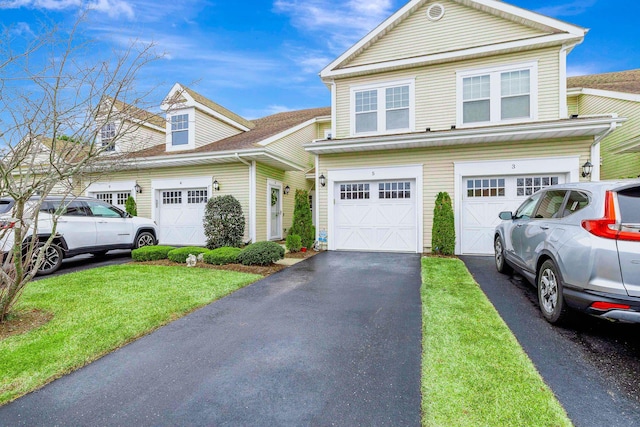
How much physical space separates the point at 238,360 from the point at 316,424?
1.15 m

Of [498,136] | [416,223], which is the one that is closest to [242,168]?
[416,223]

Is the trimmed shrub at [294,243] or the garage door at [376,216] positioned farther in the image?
the garage door at [376,216]

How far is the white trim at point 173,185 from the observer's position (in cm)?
1091

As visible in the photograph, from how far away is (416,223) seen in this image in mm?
8977

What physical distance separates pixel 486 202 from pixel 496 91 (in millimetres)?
3253

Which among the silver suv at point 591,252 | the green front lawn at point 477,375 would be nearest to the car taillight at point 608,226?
the silver suv at point 591,252

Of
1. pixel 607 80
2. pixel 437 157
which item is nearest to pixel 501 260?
pixel 437 157

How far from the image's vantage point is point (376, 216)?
30.7 feet

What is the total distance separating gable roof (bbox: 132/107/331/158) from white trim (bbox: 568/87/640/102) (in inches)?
391

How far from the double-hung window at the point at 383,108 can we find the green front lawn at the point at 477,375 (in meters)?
6.75

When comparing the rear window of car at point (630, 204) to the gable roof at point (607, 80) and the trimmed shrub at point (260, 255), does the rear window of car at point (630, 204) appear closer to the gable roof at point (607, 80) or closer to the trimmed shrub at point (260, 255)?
the trimmed shrub at point (260, 255)

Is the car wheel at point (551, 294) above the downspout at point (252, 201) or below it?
below

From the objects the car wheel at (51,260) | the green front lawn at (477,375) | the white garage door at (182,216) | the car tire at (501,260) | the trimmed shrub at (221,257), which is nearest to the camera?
the green front lawn at (477,375)

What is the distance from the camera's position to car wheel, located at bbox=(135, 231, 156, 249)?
356 inches
